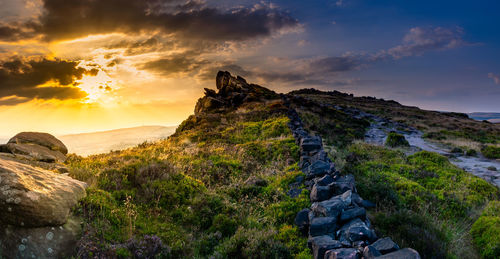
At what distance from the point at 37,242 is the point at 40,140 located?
10.6m

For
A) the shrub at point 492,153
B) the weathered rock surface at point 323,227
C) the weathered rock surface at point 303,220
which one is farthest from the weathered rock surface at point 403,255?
the shrub at point 492,153

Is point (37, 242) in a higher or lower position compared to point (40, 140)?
lower

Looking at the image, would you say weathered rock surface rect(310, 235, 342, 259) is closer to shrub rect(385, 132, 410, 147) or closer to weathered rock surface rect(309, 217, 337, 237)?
weathered rock surface rect(309, 217, 337, 237)

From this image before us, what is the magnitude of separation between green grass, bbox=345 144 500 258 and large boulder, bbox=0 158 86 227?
22.5 ft

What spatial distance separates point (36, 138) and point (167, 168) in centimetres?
864

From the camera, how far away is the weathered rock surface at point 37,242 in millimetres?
4000

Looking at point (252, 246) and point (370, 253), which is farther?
point (252, 246)

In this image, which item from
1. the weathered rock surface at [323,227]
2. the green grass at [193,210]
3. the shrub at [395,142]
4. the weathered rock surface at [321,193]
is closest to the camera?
the green grass at [193,210]

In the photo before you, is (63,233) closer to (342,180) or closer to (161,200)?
(161,200)

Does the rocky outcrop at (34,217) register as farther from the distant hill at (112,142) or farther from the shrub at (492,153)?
the shrub at (492,153)

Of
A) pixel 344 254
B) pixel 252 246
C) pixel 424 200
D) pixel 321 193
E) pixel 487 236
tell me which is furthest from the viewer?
pixel 424 200

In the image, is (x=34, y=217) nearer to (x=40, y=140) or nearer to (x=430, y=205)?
(x=430, y=205)

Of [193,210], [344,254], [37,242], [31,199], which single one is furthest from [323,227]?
[31,199]

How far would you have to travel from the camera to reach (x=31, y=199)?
170 inches
